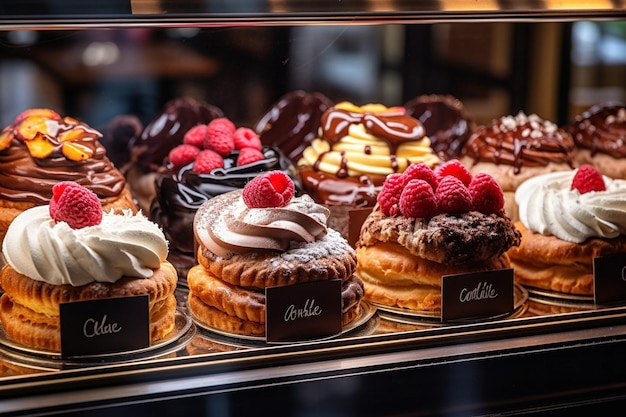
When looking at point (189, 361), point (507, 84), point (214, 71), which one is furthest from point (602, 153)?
point (189, 361)

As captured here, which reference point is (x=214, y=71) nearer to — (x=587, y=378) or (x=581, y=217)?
(x=581, y=217)

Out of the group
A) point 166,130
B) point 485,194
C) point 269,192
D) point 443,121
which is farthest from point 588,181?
point 166,130

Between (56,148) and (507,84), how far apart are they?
1768 millimetres

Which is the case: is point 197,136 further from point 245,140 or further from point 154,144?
point 154,144

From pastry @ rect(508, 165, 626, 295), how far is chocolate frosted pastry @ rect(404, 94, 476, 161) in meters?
0.63

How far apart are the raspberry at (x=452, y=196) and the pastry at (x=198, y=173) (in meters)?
0.48

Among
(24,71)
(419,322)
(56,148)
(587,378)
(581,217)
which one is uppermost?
(24,71)

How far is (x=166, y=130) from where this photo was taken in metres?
2.74

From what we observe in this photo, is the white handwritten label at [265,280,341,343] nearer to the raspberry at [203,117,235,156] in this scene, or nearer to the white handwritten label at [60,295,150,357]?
the white handwritten label at [60,295,150,357]

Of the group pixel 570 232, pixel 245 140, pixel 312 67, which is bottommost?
pixel 570 232

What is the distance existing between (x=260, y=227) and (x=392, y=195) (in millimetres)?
378

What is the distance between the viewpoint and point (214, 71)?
2857 mm

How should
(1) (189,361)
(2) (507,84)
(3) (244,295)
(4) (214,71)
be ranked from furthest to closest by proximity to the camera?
(2) (507,84) < (4) (214,71) < (3) (244,295) < (1) (189,361)

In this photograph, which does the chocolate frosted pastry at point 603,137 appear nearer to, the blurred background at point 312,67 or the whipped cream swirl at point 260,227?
the blurred background at point 312,67
